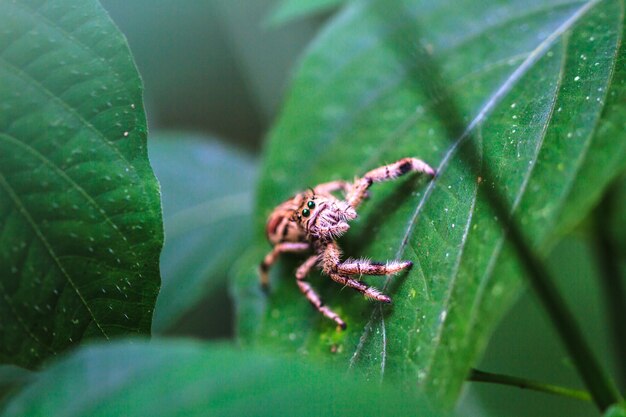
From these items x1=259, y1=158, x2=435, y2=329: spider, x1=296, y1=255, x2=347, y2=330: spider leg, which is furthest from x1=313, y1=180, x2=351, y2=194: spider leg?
x1=296, y1=255, x2=347, y2=330: spider leg

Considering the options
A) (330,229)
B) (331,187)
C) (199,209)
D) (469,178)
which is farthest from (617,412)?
(199,209)

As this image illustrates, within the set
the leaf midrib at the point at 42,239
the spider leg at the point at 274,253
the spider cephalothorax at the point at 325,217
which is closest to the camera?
the leaf midrib at the point at 42,239

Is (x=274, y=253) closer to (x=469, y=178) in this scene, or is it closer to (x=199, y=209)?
(x=469, y=178)

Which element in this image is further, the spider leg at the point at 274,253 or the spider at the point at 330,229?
the spider leg at the point at 274,253

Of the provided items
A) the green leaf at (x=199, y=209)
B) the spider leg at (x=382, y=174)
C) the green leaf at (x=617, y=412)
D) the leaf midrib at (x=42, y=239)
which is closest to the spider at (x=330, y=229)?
the spider leg at (x=382, y=174)

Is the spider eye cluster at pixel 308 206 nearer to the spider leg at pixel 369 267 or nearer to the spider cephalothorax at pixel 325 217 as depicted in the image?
the spider cephalothorax at pixel 325 217

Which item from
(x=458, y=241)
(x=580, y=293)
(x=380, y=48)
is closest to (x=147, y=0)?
(x=380, y=48)
